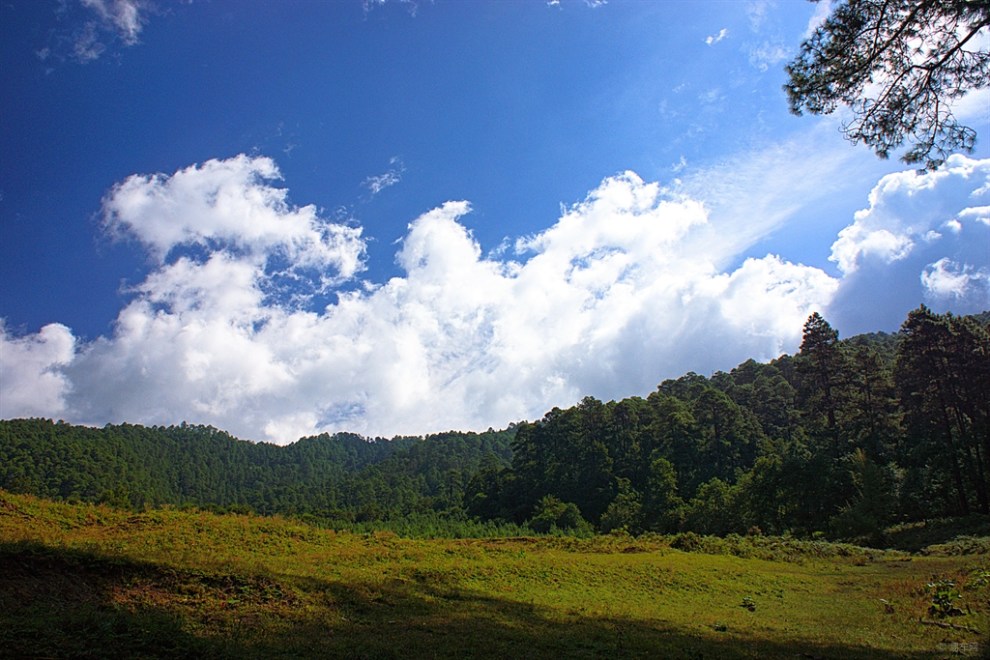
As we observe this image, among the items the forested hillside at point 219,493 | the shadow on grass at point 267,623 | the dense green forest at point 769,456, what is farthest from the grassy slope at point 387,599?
the forested hillside at point 219,493

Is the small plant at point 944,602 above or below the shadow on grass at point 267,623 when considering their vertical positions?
below

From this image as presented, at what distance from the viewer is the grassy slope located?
956 cm

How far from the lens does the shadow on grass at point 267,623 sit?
A: 8484 mm

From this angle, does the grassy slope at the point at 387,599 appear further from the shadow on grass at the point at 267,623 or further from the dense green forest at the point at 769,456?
the dense green forest at the point at 769,456

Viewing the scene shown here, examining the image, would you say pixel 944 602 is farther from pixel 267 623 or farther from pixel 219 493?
pixel 219 493

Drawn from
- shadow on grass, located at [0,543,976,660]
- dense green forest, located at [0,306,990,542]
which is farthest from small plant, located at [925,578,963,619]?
dense green forest, located at [0,306,990,542]

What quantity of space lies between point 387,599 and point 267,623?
4.19 m

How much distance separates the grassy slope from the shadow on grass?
43 mm

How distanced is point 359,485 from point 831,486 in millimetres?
125275

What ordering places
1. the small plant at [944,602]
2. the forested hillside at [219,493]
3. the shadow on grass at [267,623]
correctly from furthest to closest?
1. the forested hillside at [219,493]
2. the small plant at [944,602]
3. the shadow on grass at [267,623]

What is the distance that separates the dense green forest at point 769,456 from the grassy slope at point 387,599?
10.7 m

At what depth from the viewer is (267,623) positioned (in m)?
10.7

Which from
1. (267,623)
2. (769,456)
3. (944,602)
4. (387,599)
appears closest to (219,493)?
(769,456)

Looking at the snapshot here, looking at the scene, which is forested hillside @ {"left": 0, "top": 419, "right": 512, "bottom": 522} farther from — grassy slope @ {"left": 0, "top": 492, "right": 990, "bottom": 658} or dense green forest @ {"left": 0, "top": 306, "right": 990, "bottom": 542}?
grassy slope @ {"left": 0, "top": 492, "right": 990, "bottom": 658}
